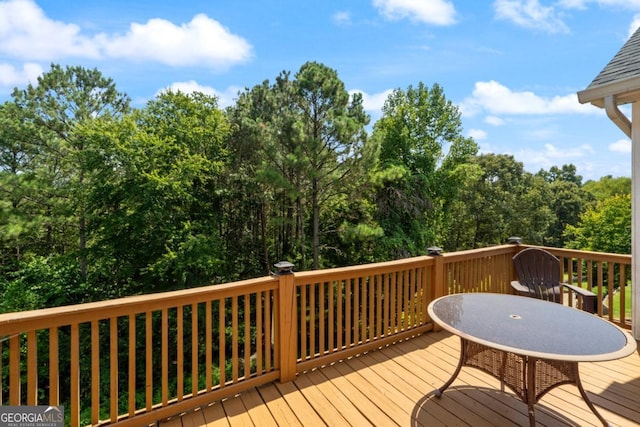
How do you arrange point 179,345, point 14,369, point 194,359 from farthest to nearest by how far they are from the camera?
point 194,359 → point 179,345 → point 14,369

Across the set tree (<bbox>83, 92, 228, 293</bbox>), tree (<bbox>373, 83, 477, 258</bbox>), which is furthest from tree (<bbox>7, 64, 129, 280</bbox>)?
tree (<bbox>373, 83, 477, 258</bbox>)

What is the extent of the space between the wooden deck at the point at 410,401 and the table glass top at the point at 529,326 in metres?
0.67

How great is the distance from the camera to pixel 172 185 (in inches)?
400

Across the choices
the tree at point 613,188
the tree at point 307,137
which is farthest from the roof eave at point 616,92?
the tree at point 613,188

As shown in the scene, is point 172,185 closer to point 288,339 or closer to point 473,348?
point 288,339

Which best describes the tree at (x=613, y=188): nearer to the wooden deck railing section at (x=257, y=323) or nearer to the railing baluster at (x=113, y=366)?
the wooden deck railing section at (x=257, y=323)

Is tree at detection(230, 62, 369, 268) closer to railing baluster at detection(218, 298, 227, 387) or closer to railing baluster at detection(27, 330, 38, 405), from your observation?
railing baluster at detection(218, 298, 227, 387)

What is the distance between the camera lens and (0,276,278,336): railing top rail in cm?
170

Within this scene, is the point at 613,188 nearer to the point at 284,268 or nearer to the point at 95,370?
the point at 284,268

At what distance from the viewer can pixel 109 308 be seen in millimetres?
1936

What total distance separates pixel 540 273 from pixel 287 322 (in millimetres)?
2850

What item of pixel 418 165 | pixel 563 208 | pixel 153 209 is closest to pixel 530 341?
pixel 153 209

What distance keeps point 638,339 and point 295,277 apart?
11.7ft

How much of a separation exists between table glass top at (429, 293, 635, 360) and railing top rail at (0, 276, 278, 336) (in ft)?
4.76
